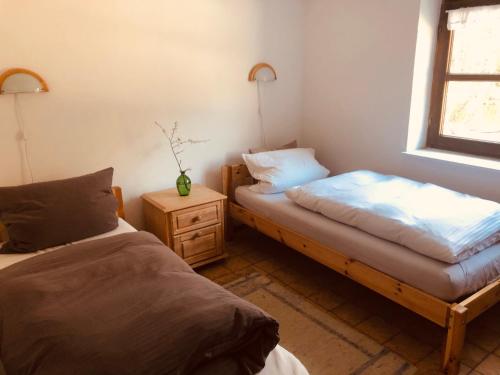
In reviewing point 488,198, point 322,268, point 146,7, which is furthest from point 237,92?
point 488,198

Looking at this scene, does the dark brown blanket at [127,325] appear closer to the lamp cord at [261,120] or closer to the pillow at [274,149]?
the pillow at [274,149]

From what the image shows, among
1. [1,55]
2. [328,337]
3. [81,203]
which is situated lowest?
[328,337]

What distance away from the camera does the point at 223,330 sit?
126 cm

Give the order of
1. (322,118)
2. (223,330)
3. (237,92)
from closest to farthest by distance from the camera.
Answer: (223,330) < (237,92) < (322,118)

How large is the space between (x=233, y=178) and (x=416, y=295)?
1.74 m

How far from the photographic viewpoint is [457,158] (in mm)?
2742

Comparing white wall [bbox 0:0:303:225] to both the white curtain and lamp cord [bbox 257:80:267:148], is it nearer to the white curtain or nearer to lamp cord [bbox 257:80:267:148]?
lamp cord [bbox 257:80:267:148]

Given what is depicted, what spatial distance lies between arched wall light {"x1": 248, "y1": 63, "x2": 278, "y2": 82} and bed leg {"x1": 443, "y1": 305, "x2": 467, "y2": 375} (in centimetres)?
225

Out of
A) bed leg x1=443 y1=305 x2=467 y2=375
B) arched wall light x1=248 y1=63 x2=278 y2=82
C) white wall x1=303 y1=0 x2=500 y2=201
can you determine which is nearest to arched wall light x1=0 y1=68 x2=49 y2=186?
arched wall light x1=248 y1=63 x2=278 y2=82

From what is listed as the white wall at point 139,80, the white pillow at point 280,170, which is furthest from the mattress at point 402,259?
the white wall at point 139,80

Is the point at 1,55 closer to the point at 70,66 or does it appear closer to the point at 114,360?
the point at 70,66

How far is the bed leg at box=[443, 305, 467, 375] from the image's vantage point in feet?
5.58

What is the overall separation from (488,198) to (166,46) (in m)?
2.40

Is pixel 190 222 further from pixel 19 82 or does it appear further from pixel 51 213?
pixel 19 82
